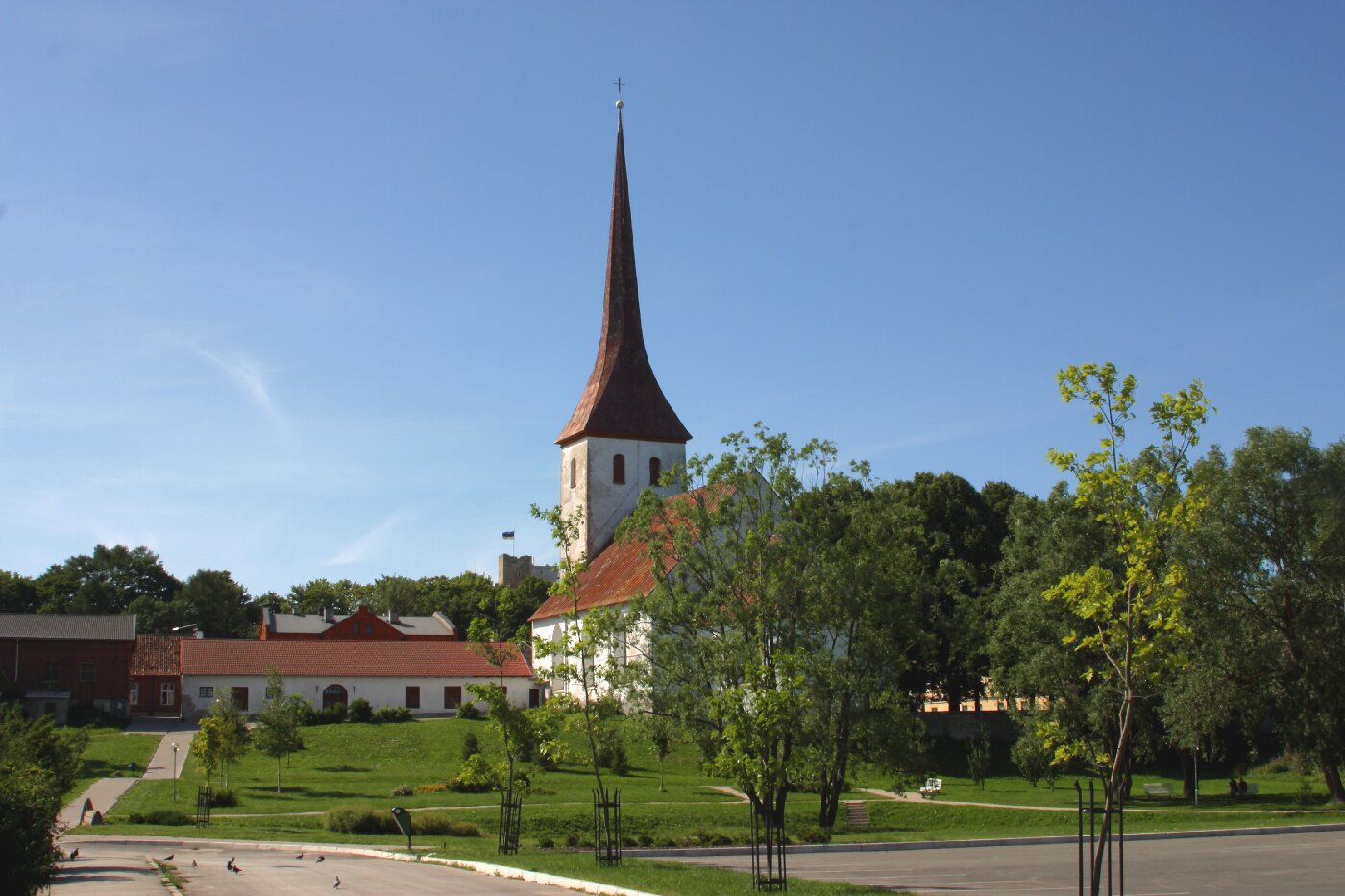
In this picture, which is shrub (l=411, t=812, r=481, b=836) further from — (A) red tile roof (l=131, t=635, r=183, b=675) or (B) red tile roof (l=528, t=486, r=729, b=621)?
(A) red tile roof (l=131, t=635, r=183, b=675)

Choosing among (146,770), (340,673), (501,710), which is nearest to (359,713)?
(340,673)

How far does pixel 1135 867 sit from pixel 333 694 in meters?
47.8

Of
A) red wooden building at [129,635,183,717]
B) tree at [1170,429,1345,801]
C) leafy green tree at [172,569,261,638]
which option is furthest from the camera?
leafy green tree at [172,569,261,638]

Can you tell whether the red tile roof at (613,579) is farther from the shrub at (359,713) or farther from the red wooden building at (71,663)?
the red wooden building at (71,663)

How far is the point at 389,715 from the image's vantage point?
183 feet

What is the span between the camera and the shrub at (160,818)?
2969 centimetres

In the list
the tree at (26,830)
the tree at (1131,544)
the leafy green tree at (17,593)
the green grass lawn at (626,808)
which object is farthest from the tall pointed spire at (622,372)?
the leafy green tree at (17,593)

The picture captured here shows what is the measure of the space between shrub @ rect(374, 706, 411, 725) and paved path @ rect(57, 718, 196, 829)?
7.96 metres

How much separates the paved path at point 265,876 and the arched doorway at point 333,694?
122ft

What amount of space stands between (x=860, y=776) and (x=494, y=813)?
54.0 ft

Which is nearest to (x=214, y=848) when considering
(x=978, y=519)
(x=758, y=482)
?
(x=758, y=482)

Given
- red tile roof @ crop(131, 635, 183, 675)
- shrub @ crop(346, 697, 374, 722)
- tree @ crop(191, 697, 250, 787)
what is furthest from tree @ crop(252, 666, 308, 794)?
red tile roof @ crop(131, 635, 183, 675)

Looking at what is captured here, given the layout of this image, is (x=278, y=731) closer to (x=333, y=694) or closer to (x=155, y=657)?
(x=333, y=694)

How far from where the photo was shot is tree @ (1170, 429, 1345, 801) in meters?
33.2
